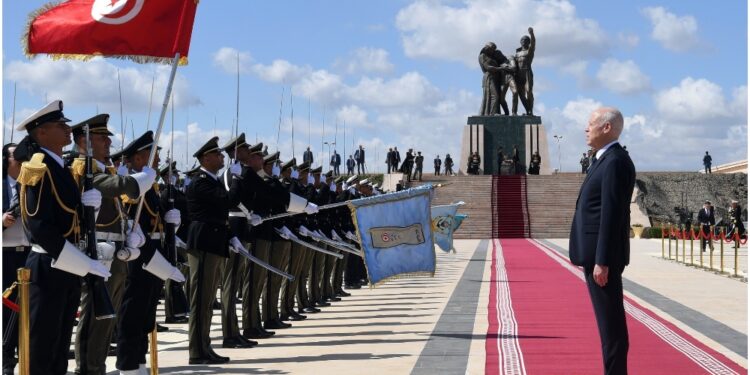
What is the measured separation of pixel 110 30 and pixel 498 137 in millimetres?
56902

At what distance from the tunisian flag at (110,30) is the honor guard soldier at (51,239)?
5.23 feet

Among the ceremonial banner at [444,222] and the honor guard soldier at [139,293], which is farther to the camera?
the ceremonial banner at [444,222]

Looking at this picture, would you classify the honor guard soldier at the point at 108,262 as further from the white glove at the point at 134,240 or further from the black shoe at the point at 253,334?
the black shoe at the point at 253,334

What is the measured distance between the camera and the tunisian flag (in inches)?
306

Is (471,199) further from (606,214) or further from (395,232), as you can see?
(606,214)

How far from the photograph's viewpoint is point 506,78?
→ 6425 cm

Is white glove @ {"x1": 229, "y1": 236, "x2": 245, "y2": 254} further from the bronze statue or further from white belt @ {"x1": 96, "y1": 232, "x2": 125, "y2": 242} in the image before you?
the bronze statue

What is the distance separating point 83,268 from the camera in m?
6.04

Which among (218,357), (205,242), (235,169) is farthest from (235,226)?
(218,357)

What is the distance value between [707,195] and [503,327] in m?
48.2

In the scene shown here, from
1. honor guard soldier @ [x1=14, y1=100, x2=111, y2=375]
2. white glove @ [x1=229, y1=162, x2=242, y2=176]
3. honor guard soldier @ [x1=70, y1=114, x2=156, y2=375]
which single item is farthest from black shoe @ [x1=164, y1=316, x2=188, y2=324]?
honor guard soldier @ [x1=14, y1=100, x2=111, y2=375]

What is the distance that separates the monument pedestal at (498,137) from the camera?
63.5 m

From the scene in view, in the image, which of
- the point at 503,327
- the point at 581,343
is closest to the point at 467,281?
the point at 503,327

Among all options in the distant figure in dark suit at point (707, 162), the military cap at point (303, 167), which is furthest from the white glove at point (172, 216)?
the distant figure in dark suit at point (707, 162)
